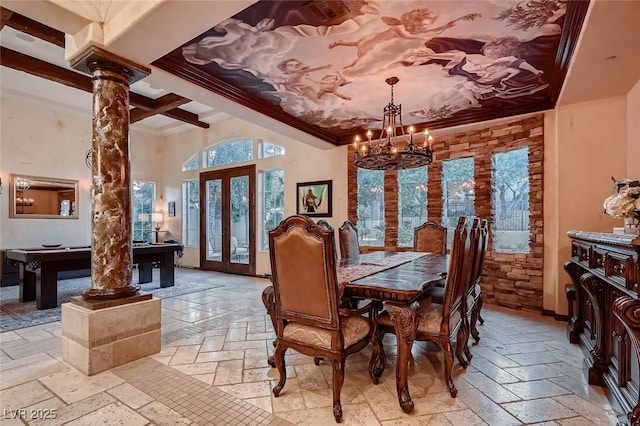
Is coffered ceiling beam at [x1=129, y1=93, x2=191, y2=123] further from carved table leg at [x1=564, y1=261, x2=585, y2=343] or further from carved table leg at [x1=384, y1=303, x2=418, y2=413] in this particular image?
carved table leg at [x1=564, y1=261, x2=585, y2=343]

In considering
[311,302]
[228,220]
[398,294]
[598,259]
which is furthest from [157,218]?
[598,259]

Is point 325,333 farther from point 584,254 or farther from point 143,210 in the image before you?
point 143,210

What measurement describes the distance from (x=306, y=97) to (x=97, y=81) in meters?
2.18

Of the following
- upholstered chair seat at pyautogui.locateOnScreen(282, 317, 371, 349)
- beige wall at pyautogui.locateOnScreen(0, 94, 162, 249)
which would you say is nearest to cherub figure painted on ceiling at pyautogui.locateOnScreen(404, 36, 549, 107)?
upholstered chair seat at pyautogui.locateOnScreen(282, 317, 371, 349)

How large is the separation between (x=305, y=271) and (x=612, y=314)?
83.0 inches

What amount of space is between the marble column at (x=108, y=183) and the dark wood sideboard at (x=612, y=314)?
3353 millimetres

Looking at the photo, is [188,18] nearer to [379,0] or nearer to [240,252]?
[379,0]

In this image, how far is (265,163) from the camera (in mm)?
6859

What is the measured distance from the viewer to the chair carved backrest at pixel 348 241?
4.18 m

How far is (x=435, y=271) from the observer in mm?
2725

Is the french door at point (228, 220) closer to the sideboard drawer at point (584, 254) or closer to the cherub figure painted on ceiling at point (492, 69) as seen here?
the cherub figure painted on ceiling at point (492, 69)

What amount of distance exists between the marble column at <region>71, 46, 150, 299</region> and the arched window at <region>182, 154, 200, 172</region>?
549 centimetres

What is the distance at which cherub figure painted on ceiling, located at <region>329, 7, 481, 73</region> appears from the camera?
2.39m

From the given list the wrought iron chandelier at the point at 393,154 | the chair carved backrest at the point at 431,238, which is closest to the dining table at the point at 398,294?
the wrought iron chandelier at the point at 393,154
